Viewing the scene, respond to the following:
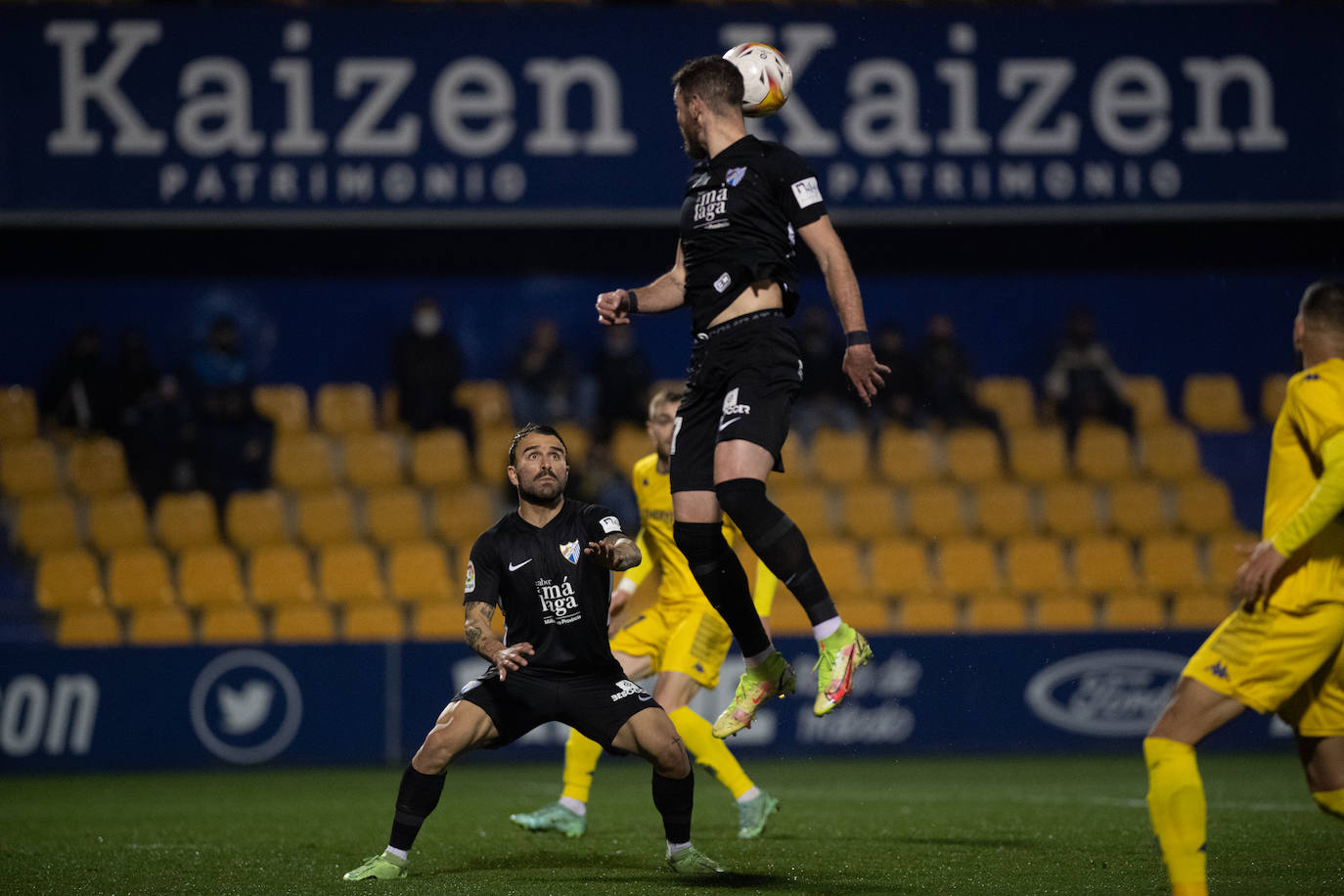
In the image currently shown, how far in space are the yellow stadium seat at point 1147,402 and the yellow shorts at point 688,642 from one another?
817 cm

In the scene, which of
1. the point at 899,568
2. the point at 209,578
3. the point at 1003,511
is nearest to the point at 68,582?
the point at 209,578

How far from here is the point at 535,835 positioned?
24.6 feet

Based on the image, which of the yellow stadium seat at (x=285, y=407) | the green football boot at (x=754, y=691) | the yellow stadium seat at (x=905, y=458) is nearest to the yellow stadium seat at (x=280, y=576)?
the yellow stadium seat at (x=285, y=407)

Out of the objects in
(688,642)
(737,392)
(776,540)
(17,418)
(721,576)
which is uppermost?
(17,418)

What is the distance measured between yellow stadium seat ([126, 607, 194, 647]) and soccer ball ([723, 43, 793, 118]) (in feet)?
26.6

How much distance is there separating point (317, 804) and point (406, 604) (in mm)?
3440

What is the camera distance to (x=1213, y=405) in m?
15.2

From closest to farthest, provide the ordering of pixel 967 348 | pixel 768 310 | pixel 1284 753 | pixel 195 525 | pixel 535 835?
pixel 768 310 → pixel 535 835 → pixel 1284 753 → pixel 195 525 → pixel 967 348

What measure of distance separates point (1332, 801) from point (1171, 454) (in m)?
10.0

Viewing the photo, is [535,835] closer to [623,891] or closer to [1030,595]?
[623,891]

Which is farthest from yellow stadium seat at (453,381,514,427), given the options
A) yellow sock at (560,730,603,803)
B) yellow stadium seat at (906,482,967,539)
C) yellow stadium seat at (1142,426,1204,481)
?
yellow sock at (560,730,603,803)

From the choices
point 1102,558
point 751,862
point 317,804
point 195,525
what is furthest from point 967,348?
point 751,862

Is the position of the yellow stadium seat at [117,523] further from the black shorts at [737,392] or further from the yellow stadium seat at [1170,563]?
Answer: the black shorts at [737,392]

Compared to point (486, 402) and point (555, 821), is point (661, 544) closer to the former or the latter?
point (555, 821)
